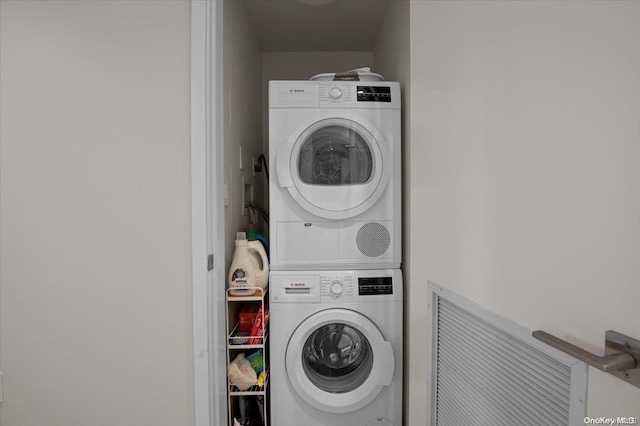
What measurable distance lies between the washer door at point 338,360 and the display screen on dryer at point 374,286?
118mm

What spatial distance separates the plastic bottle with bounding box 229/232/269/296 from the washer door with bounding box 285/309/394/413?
30 cm

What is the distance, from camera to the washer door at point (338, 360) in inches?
65.2

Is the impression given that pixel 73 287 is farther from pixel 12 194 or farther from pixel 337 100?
pixel 337 100

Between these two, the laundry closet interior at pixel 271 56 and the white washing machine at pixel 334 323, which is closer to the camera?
the white washing machine at pixel 334 323

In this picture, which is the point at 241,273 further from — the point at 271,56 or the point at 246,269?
the point at 271,56

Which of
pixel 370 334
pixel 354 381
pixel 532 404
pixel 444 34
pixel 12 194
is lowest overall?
pixel 354 381

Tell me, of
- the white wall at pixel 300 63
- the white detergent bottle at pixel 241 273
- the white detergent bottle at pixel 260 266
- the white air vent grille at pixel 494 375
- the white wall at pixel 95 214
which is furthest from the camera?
the white wall at pixel 300 63

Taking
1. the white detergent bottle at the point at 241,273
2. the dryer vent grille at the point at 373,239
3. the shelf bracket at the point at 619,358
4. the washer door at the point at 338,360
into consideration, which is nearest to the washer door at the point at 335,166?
the dryer vent grille at the point at 373,239

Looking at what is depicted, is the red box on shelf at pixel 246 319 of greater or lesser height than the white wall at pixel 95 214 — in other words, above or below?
below

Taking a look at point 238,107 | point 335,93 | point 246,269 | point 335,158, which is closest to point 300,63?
point 238,107

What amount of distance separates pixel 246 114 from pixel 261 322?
4.11 feet

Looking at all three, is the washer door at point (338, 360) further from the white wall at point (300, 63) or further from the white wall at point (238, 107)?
the white wall at point (300, 63)

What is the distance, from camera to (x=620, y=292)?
49cm

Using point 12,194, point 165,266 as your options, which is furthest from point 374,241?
point 12,194
